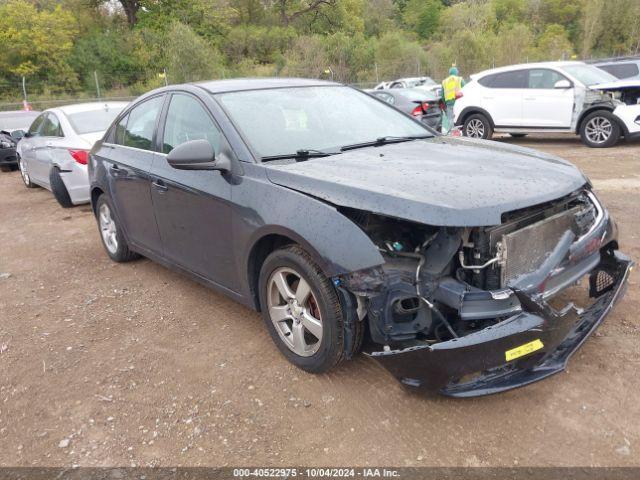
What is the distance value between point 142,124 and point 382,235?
2.65 m

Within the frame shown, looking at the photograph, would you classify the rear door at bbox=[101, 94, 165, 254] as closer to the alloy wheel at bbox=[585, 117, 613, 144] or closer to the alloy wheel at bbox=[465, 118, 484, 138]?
the alloy wheel at bbox=[465, 118, 484, 138]

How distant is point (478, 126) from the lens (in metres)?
11.8

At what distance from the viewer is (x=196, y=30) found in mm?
49875

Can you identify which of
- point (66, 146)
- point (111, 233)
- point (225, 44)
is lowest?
point (111, 233)

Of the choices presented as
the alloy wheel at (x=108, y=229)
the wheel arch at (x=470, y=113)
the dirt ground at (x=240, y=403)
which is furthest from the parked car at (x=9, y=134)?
the wheel arch at (x=470, y=113)

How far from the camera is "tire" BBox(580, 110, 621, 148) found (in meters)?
10.0

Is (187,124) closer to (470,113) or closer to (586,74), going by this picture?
(470,113)

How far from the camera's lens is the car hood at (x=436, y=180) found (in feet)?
8.05

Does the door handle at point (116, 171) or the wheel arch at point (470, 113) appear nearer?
the door handle at point (116, 171)

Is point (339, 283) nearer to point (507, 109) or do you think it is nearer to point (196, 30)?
point (507, 109)

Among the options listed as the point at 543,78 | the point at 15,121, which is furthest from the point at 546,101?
the point at 15,121

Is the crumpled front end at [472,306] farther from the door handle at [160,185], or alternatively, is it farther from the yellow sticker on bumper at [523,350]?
the door handle at [160,185]

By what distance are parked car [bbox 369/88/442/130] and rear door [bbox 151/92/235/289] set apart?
9114 millimetres

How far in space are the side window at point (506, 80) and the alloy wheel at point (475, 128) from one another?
799mm
